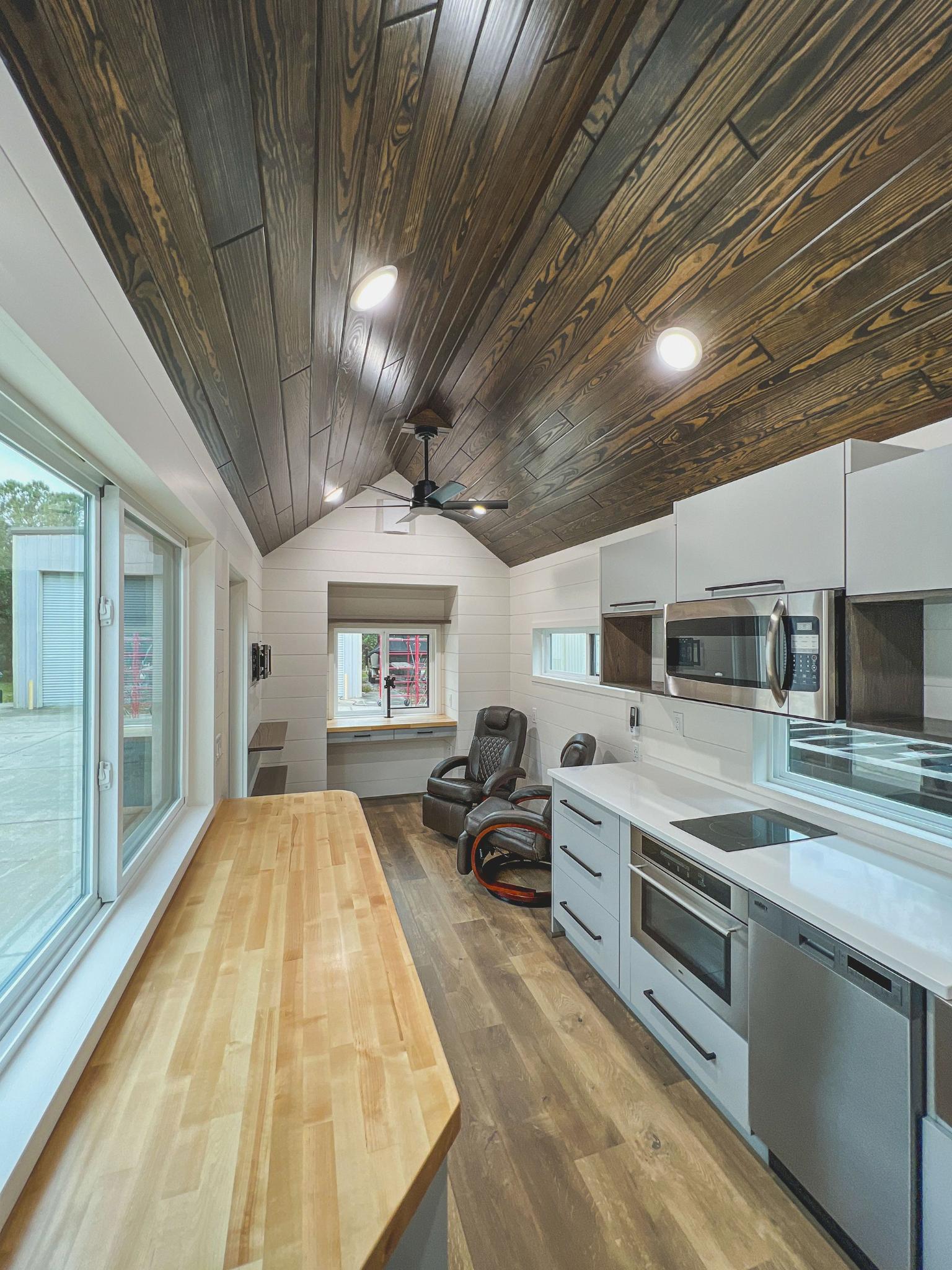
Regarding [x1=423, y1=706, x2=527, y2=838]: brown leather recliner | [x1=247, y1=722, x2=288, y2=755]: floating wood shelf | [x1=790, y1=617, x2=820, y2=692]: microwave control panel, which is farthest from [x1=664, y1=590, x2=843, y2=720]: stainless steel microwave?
[x1=247, y1=722, x2=288, y2=755]: floating wood shelf

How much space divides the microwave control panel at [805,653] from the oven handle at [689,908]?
77 cm

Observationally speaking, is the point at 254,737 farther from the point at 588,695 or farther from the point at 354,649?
the point at 588,695

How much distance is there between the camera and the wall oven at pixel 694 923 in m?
1.74

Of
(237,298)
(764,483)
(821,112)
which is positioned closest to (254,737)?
(237,298)

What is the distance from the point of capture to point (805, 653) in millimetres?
1756

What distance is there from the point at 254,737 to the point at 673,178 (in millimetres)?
3574

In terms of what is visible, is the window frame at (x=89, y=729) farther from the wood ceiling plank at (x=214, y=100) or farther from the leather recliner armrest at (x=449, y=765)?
the leather recliner armrest at (x=449, y=765)

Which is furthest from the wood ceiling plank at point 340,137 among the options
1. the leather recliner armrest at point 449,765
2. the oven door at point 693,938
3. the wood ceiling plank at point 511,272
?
the leather recliner armrest at point 449,765

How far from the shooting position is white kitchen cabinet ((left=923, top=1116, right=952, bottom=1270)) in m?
1.18

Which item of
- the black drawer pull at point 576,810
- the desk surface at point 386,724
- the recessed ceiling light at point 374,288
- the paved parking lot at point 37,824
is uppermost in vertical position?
the recessed ceiling light at point 374,288

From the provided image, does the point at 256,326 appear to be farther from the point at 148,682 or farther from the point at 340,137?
the point at 148,682

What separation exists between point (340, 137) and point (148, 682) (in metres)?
1.60

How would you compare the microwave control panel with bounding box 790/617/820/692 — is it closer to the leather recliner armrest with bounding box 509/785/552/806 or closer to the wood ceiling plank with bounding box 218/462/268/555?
the leather recliner armrest with bounding box 509/785/552/806

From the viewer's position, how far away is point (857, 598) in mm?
1622
